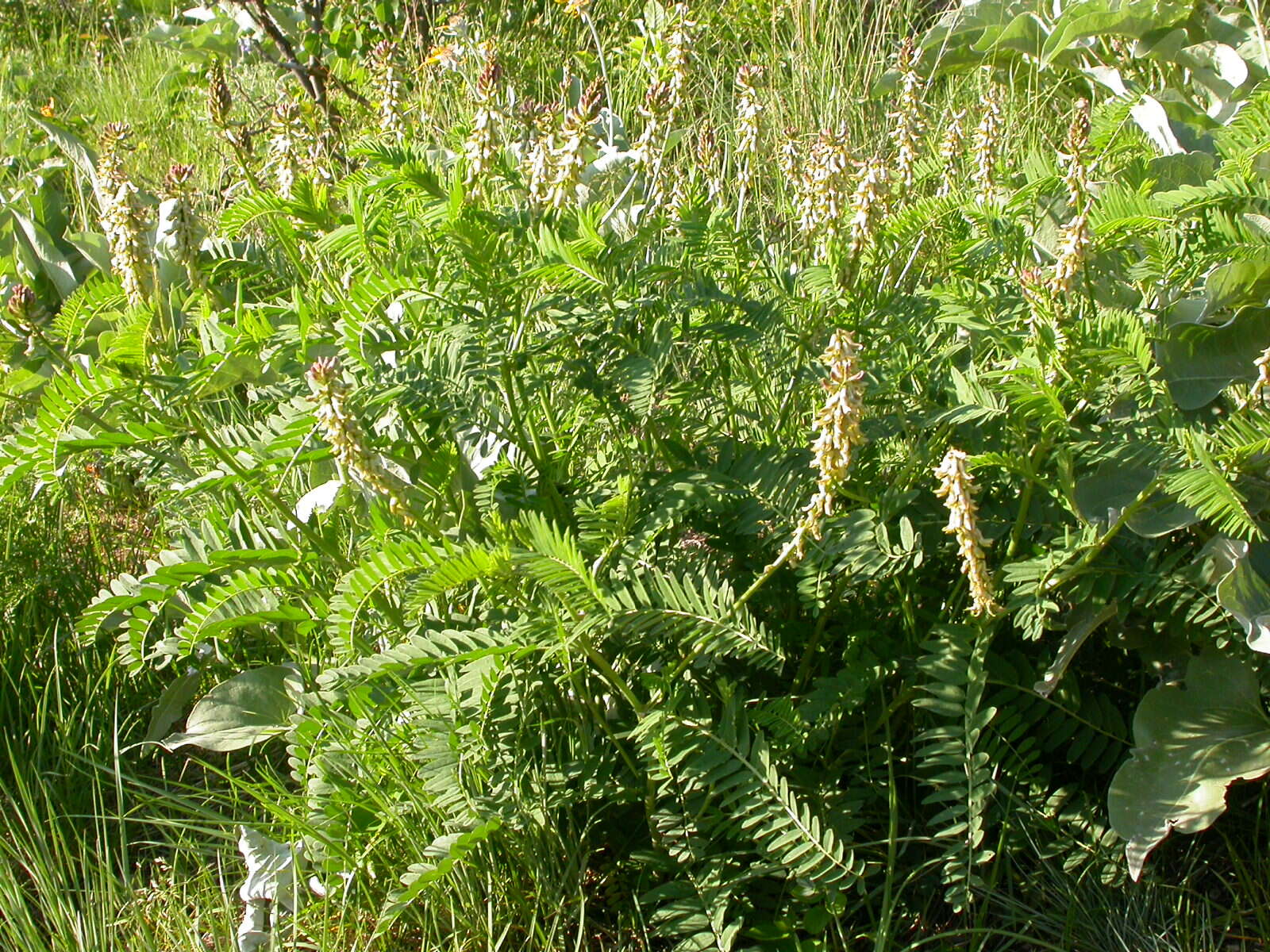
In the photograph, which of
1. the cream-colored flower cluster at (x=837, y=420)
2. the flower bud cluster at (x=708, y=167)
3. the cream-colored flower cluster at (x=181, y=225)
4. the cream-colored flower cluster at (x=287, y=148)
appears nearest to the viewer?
the cream-colored flower cluster at (x=837, y=420)

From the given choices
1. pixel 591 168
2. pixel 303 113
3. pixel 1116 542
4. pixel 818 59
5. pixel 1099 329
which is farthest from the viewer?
pixel 818 59

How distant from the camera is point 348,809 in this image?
161 cm

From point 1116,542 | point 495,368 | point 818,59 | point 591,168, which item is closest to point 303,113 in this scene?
point 591,168

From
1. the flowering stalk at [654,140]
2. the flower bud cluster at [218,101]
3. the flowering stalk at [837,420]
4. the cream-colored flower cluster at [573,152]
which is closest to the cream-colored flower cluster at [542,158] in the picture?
the cream-colored flower cluster at [573,152]

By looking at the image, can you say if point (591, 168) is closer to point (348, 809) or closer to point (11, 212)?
point (348, 809)

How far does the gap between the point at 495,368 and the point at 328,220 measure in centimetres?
39

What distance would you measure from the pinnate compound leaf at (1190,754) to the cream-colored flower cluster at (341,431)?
1.03m

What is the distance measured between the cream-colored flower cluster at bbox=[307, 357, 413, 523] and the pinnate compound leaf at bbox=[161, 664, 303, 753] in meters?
0.54

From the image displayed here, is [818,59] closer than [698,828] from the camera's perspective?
No

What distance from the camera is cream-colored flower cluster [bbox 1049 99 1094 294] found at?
4.73 ft

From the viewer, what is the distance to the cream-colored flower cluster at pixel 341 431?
1.33m

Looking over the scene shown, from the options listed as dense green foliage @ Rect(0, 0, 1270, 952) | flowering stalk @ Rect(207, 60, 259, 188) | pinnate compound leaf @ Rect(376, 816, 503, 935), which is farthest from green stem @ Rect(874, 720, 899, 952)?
flowering stalk @ Rect(207, 60, 259, 188)

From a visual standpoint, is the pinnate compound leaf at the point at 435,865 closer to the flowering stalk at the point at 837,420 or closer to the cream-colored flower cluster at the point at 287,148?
the flowering stalk at the point at 837,420

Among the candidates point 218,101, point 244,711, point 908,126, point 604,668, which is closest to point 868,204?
point 908,126
